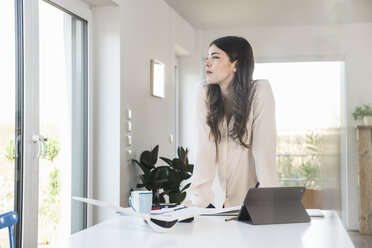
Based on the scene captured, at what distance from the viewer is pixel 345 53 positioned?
3.98 feet

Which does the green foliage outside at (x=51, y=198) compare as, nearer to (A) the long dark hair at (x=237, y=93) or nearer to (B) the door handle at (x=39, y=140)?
(B) the door handle at (x=39, y=140)

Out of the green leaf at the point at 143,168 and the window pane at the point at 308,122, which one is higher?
the window pane at the point at 308,122

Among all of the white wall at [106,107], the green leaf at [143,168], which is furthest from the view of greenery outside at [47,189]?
the green leaf at [143,168]

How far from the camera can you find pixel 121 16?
95.7 inches

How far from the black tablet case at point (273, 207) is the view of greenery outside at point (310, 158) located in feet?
0.41

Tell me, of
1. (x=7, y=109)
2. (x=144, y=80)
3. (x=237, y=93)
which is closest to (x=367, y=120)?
(x=237, y=93)

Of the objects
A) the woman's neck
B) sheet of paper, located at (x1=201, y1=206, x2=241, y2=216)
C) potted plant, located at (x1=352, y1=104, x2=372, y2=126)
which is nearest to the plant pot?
potted plant, located at (x1=352, y1=104, x2=372, y2=126)

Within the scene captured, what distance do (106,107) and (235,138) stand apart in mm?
1047

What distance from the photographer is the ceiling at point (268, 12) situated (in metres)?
1.17

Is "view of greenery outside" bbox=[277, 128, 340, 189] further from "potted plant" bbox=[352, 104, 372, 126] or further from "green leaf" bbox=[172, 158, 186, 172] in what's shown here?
"green leaf" bbox=[172, 158, 186, 172]

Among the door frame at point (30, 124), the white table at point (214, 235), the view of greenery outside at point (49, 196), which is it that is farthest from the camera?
the view of greenery outside at point (49, 196)

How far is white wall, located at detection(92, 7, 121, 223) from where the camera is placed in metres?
2.41

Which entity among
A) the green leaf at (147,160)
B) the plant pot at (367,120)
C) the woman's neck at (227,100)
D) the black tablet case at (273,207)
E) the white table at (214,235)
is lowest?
the white table at (214,235)

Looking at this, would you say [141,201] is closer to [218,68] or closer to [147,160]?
[218,68]
